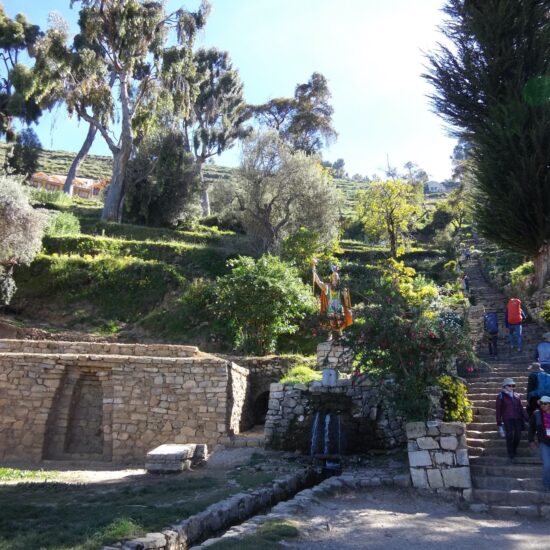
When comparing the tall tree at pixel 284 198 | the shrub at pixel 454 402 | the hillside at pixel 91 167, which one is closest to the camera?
the shrub at pixel 454 402

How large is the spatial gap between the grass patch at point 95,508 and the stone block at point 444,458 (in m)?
2.66

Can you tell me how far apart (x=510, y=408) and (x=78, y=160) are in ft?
119

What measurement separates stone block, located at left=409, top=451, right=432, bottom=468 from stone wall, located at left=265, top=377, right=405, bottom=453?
8.55 ft

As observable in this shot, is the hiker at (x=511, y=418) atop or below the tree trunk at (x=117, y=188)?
below

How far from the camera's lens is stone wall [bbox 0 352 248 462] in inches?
518

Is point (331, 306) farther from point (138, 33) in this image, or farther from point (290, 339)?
point (138, 33)

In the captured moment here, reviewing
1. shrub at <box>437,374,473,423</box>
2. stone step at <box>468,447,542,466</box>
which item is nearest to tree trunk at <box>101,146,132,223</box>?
shrub at <box>437,374,473,423</box>

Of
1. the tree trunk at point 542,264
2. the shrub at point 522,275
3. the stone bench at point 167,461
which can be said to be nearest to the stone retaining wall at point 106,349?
the stone bench at point 167,461

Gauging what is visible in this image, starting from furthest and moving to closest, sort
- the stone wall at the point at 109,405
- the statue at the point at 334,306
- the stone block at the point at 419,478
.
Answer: the statue at the point at 334,306 < the stone wall at the point at 109,405 < the stone block at the point at 419,478

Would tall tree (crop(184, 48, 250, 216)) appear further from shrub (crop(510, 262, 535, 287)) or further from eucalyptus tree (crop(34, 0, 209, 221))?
shrub (crop(510, 262, 535, 287))

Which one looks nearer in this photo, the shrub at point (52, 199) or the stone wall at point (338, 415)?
the stone wall at point (338, 415)

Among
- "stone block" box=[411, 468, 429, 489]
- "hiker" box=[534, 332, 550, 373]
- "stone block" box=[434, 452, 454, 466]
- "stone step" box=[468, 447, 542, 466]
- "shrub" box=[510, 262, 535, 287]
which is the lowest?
"stone block" box=[411, 468, 429, 489]

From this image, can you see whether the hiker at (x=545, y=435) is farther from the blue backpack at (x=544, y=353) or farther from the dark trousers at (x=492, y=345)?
the dark trousers at (x=492, y=345)

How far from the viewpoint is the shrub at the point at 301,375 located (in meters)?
13.7
